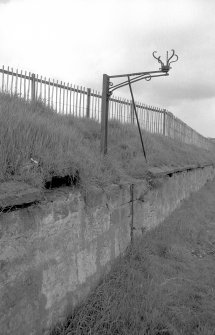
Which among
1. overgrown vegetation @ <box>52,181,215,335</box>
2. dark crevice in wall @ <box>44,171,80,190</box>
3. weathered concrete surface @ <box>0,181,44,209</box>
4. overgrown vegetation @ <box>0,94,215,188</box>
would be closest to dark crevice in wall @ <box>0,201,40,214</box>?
weathered concrete surface @ <box>0,181,44,209</box>

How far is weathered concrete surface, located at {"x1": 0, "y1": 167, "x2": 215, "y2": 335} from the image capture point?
2283mm

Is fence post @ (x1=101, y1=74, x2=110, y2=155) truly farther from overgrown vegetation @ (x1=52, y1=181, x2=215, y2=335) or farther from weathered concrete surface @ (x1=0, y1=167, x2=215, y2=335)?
overgrown vegetation @ (x1=52, y1=181, x2=215, y2=335)

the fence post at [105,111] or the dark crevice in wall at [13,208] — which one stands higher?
the fence post at [105,111]

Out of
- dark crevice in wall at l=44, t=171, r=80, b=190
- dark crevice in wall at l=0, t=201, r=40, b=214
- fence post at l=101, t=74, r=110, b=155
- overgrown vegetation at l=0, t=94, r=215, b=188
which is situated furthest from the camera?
fence post at l=101, t=74, r=110, b=155

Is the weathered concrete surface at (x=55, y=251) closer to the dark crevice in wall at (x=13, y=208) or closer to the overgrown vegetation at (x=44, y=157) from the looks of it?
the dark crevice in wall at (x=13, y=208)

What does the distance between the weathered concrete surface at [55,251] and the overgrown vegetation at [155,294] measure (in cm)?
18

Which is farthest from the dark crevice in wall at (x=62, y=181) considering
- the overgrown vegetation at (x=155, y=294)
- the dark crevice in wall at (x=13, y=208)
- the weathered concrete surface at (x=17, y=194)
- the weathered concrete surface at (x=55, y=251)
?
the overgrown vegetation at (x=155, y=294)

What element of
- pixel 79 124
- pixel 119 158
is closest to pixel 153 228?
pixel 119 158

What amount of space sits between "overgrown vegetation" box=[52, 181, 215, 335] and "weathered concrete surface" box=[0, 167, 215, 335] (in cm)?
18

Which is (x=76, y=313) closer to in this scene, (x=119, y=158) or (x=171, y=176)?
(x=119, y=158)

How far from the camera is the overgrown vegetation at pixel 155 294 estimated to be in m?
2.97

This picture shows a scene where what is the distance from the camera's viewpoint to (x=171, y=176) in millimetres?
7145

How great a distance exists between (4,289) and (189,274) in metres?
2.84

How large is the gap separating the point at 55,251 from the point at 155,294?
4.48ft
